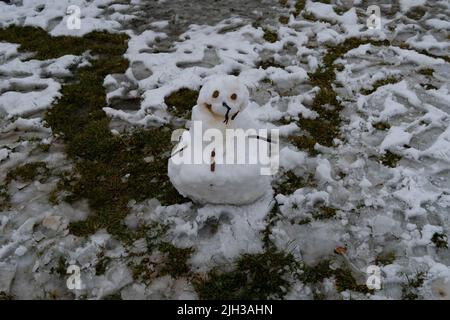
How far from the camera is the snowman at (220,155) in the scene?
3.92 metres

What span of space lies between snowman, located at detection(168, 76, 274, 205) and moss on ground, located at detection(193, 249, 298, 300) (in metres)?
0.67

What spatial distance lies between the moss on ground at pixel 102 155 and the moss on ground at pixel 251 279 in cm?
98

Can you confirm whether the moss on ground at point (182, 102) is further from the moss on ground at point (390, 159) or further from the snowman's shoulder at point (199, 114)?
the moss on ground at point (390, 159)

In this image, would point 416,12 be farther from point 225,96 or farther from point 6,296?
point 6,296

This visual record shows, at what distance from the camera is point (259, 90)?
20.3 ft

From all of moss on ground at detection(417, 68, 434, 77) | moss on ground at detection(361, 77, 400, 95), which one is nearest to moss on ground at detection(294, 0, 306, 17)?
moss on ground at detection(361, 77, 400, 95)

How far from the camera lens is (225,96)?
3.80 m

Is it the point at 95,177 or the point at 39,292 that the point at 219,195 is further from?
the point at 39,292

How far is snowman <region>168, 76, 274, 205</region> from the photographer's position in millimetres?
3924

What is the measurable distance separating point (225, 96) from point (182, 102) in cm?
221

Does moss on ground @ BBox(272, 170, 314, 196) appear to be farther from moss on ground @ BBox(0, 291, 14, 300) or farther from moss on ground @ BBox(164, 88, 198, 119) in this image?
moss on ground @ BBox(0, 291, 14, 300)

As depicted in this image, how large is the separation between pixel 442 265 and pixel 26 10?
7880 mm

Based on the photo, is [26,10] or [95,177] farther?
[26,10]
